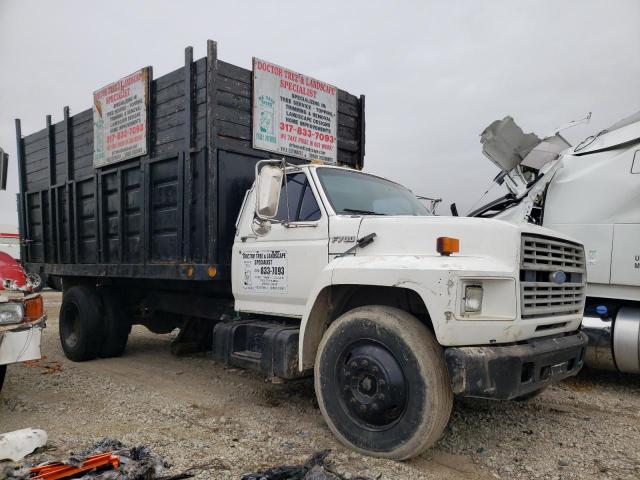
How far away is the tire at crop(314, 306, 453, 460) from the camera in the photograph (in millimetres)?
3092

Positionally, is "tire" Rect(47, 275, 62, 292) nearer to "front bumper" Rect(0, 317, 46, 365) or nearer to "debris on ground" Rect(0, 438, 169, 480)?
"front bumper" Rect(0, 317, 46, 365)

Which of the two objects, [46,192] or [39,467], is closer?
[39,467]

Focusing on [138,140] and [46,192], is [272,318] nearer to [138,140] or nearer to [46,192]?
[138,140]

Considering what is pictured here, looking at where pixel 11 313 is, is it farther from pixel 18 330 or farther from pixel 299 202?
pixel 299 202

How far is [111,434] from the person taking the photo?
3.84 m

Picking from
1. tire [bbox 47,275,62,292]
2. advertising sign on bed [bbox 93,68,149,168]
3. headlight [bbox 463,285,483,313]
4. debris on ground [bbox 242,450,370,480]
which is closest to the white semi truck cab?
headlight [bbox 463,285,483,313]

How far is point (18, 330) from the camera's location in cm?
386

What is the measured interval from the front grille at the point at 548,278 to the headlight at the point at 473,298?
0.29 meters

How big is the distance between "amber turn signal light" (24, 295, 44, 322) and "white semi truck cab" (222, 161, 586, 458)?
169 centimetres

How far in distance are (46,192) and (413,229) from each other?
604 centimetres

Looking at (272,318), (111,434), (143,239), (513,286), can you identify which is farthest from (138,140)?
(513,286)

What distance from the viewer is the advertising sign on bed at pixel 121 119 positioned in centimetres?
552

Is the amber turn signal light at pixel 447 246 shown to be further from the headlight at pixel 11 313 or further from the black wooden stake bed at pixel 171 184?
the headlight at pixel 11 313

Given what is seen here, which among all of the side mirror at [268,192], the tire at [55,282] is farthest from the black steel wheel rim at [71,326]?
the side mirror at [268,192]
